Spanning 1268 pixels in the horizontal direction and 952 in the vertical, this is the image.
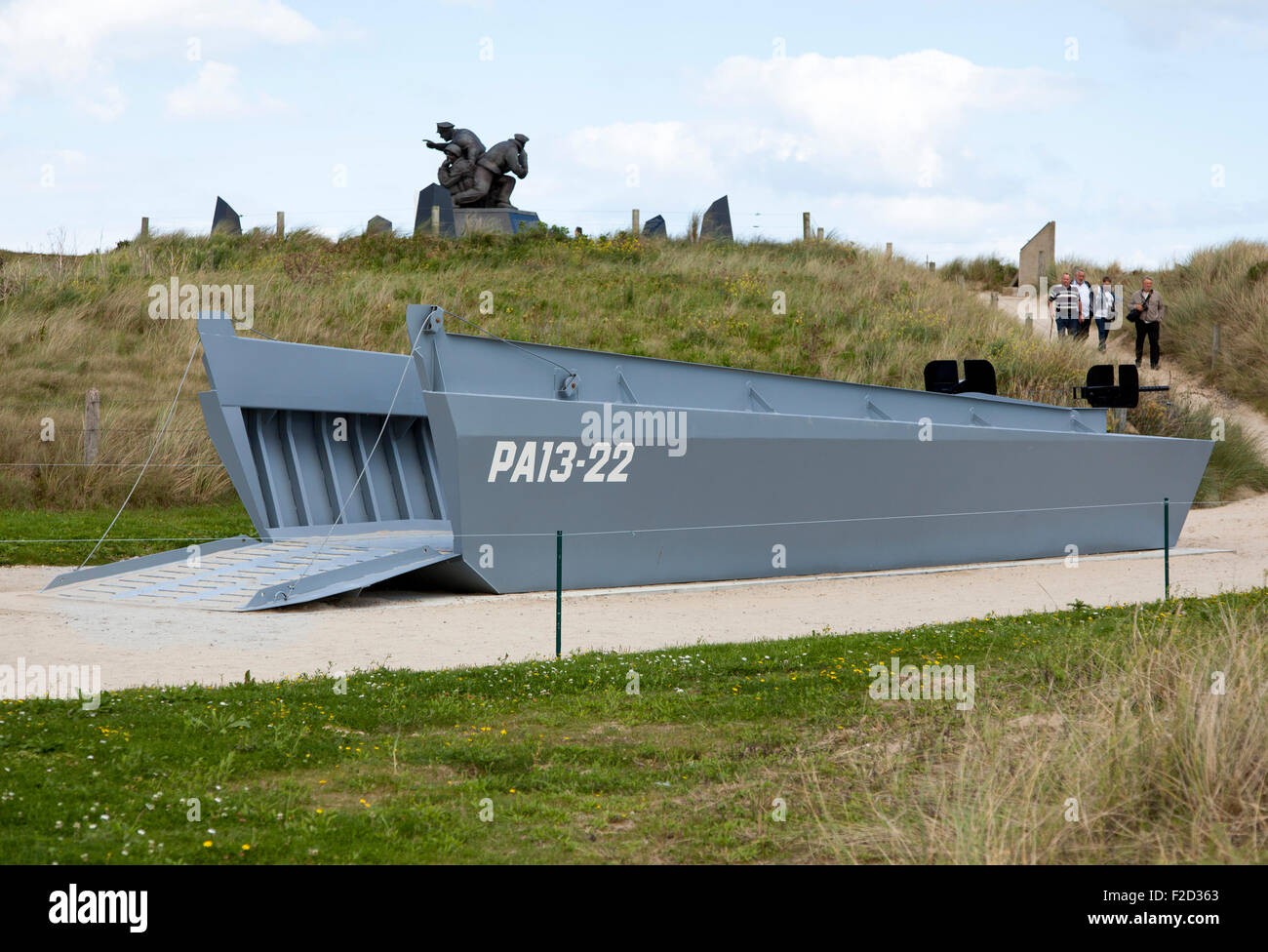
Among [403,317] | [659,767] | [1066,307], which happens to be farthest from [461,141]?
[659,767]

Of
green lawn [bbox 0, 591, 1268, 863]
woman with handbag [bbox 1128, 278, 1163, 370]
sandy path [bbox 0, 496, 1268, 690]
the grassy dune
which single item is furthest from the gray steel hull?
woman with handbag [bbox 1128, 278, 1163, 370]

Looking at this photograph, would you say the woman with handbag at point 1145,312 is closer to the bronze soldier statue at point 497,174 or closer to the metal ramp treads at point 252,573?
the bronze soldier statue at point 497,174

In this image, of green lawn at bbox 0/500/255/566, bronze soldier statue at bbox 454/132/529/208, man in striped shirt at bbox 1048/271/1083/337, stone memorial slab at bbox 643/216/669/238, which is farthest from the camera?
stone memorial slab at bbox 643/216/669/238

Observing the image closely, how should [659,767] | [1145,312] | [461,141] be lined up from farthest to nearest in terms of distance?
[461,141] < [1145,312] < [659,767]

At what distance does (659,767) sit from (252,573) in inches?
249

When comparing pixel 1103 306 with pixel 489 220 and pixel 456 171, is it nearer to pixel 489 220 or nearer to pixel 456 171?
pixel 489 220

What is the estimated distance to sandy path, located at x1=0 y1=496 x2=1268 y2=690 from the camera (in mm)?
8078

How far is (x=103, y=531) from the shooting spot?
46.9 feet

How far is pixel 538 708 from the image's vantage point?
6.57 m

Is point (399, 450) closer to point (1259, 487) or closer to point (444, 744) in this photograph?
point (444, 744)

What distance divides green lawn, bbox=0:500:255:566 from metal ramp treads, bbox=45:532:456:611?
1.48 meters

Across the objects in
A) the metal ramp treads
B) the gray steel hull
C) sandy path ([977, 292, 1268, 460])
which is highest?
sandy path ([977, 292, 1268, 460])

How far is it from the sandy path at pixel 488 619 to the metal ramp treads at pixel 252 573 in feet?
0.75

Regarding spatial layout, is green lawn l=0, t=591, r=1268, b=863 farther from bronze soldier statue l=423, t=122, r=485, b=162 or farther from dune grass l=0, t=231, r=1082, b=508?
bronze soldier statue l=423, t=122, r=485, b=162
